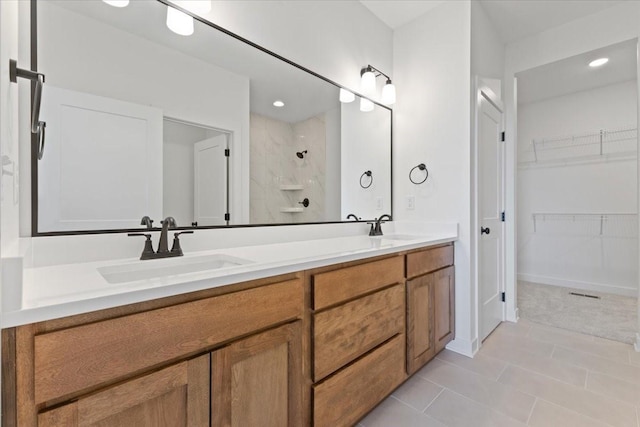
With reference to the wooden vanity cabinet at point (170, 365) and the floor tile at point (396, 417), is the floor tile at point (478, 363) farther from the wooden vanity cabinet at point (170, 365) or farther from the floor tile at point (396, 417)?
the wooden vanity cabinet at point (170, 365)

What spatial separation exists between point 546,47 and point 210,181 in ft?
10.7

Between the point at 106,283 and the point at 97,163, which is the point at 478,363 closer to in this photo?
the point at 106,283

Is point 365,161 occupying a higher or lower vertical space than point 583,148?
lower

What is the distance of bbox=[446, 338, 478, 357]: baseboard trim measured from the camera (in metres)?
2.09

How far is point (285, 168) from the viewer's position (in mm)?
1751

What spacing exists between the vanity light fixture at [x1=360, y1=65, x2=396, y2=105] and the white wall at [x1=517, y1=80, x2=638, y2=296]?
2.95 metres

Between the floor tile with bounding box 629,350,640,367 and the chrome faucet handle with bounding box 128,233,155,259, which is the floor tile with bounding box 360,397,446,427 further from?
the floor tile with bounding box 629,350,640,367

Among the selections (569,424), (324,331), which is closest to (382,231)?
(324,331)

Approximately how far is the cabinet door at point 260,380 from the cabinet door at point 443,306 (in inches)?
46.9

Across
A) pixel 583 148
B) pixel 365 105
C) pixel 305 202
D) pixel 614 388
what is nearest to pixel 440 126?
pixel 365 105

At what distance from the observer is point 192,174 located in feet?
4.43

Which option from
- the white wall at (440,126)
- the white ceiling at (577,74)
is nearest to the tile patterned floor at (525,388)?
the white wall at (440,126)

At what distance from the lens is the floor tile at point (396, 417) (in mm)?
1426

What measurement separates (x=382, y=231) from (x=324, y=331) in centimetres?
133
